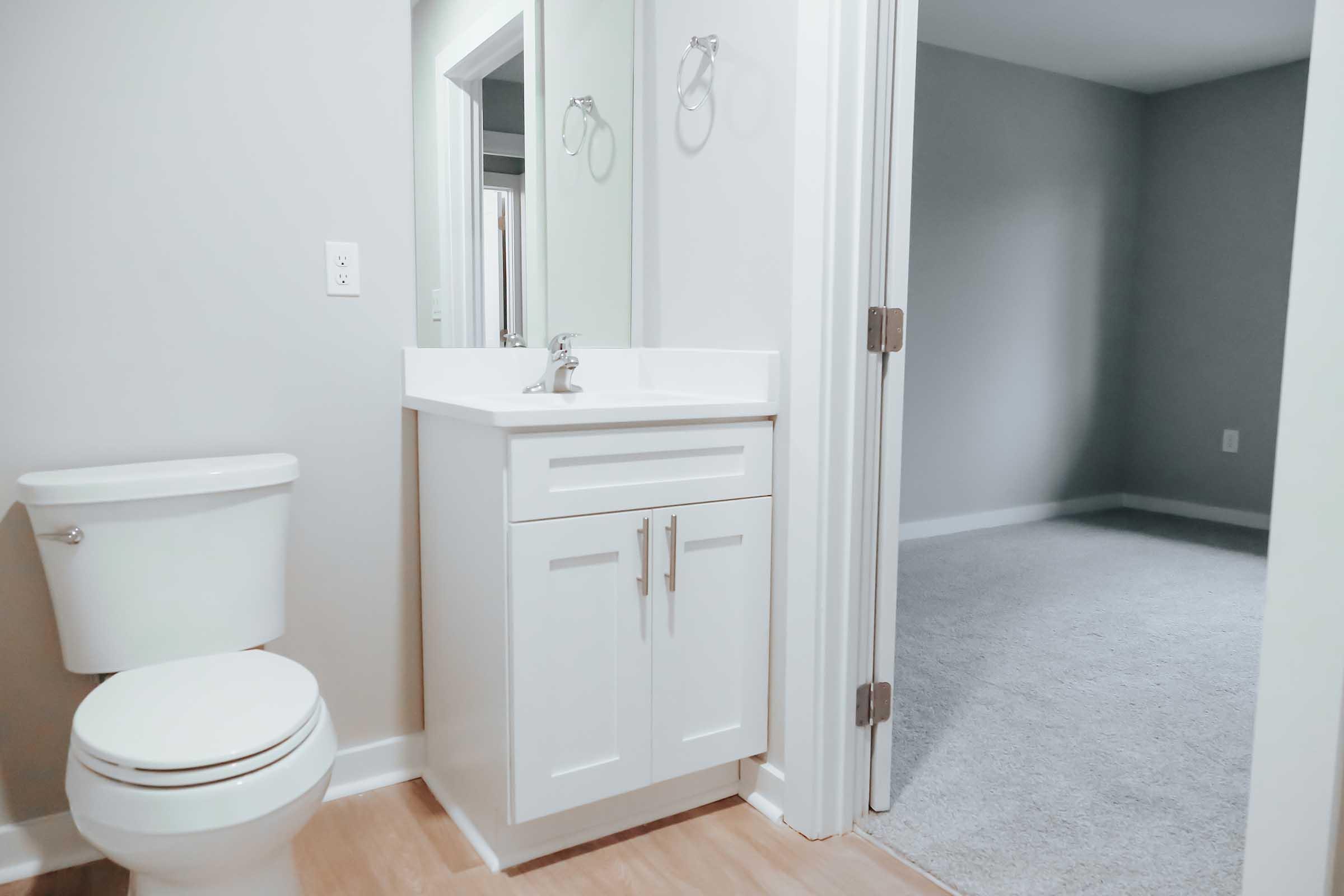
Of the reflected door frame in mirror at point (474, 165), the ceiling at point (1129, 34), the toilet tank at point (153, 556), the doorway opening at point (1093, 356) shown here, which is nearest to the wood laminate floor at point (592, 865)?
the toilet tank at point (153, 556)

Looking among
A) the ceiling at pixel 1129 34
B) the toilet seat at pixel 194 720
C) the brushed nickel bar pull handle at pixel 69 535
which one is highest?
the ceiling at pixel 1129 34

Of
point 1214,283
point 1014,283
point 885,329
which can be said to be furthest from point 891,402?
point 1214,283

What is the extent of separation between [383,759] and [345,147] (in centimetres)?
129

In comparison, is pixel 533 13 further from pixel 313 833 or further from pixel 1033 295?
pixel 1033 295

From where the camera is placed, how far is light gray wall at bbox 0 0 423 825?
5.29 feet

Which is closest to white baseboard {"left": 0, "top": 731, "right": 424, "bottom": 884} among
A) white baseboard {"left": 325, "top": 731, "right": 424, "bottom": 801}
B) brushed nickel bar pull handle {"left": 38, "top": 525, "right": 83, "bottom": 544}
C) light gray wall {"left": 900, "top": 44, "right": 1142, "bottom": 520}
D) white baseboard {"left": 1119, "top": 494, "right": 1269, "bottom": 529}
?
white baseboard {"left": 325, "top": 731, "right": 424, "bottom": 801}

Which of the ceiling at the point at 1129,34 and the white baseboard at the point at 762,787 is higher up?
the ceiling at the point at 1129,34

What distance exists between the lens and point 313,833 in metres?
1.80

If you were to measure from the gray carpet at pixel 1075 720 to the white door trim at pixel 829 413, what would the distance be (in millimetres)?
222

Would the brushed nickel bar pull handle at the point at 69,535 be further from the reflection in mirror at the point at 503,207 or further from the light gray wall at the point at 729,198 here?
the light gray wall at the point at 729,198

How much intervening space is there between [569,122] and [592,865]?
1.60 meters

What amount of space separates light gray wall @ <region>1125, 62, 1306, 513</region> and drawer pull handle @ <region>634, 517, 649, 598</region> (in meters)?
3.91

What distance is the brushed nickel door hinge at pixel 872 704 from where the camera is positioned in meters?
1.79

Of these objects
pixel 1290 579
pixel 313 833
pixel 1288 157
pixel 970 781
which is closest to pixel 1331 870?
pixel 1290 579
